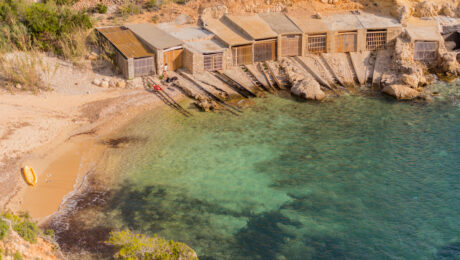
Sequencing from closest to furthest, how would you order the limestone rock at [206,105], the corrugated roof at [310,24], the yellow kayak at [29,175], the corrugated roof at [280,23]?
the yellow kayak at [29,175] < the limestone rock at [206,105] < the corrugated roof at [280,23] < the corrugated roof at [310,24]

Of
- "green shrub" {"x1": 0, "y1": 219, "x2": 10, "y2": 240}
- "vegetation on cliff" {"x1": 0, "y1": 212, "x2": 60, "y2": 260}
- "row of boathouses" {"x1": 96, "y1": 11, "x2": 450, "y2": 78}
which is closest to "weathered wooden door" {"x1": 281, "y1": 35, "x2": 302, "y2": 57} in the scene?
"row of boathouses" {"x1": 96, "y1": 11, "x2": 450, "y2": 78}

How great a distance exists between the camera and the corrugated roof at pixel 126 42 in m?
42.7

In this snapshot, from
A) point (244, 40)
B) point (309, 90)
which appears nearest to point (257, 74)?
point (244, 40)

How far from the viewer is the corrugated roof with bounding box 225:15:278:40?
46.5 metres

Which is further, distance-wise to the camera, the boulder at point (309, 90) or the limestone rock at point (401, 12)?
the limestone rock at point (401, 12)

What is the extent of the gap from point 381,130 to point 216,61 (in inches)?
636

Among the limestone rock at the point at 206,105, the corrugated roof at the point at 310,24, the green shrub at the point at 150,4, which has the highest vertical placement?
the green shrub at the point at 150,4

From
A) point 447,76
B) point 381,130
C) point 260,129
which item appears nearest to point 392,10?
point 447,76

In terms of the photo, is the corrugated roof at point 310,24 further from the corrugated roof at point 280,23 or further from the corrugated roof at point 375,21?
the corrugated roof at point 375,21

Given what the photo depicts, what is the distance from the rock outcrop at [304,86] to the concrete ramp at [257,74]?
2.28 m

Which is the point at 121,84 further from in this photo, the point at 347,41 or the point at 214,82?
the point at 347,41

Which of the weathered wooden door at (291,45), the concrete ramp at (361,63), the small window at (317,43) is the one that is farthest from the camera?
the small window at (317,43)

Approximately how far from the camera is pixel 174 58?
44.6 m

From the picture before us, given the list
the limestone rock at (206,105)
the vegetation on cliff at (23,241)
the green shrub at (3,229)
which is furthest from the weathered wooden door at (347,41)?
the green shrub at (3,229)
